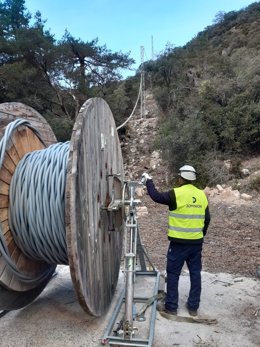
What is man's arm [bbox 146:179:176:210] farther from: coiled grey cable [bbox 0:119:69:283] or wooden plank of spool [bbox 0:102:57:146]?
wooden plank of spool [bbox 0:102:57:146]

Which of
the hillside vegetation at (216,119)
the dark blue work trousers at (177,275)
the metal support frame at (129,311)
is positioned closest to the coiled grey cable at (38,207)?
the metal support frame at (129,311)

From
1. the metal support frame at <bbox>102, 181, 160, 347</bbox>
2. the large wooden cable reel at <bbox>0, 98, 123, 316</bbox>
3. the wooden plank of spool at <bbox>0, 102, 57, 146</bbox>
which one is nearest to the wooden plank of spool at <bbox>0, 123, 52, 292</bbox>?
the large wooden cable reel at <bbox>0, 98, 123, 316</bbox>

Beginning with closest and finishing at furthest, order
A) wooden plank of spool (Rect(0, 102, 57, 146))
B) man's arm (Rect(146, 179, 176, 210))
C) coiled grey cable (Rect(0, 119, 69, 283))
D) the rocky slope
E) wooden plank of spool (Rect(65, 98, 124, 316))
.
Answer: wooden plank of spool (Rect(65, 98, 124, 316)) → coiled grey cable (Rect(0, 119, 69, 283)) → wooden plank of spool (Rect(0, 102, 57, 146)) → man's arm (Rect(146, 179, 176, 210)) → the rocky slope

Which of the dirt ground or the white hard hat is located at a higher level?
the white hard hat

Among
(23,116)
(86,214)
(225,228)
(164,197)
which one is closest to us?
(86,214)

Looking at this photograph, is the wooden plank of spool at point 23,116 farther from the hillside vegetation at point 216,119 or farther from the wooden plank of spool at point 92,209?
the hillside vegetation at point 216,119

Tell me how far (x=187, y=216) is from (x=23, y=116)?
1891mm

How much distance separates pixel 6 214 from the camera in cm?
304

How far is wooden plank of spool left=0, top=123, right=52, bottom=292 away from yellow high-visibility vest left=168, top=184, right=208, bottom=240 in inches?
53.8

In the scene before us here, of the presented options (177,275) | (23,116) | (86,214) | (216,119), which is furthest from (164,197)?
(216,119)

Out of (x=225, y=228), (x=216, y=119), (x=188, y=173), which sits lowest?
(x=225, y=228)

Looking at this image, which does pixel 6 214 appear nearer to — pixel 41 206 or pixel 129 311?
pixel 41 206

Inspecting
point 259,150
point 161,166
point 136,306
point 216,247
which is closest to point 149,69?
point 161,166

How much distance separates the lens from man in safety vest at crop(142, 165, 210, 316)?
11.6ft
